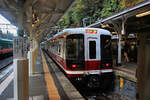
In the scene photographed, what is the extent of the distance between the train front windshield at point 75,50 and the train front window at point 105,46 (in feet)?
2.83

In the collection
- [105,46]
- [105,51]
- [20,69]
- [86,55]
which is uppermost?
[105,46]

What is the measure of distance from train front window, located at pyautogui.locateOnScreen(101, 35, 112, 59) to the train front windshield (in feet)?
2.83

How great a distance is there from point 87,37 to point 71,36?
2.13 feet

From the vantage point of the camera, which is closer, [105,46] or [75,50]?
[75,50]

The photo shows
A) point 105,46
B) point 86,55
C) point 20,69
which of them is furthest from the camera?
point 105,46

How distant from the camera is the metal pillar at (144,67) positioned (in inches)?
55.7

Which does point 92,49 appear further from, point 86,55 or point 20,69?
point 20,69

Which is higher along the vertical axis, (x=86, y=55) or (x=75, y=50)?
(x=75, y=50)

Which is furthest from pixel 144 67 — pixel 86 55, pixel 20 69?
pixel 86 55

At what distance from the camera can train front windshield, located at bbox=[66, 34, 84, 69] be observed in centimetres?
498

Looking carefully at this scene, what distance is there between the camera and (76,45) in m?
5.02

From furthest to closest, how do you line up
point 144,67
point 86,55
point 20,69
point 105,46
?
point 105,46, point 86,55, point 20,69, point 144,67

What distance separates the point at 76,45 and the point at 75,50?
0.68ft

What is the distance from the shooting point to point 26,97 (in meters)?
2.71
